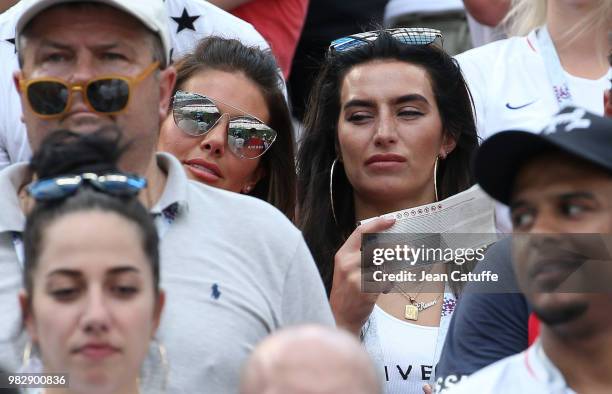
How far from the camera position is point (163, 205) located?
12.2ft

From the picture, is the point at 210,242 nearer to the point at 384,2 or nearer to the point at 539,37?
the point at 539,37

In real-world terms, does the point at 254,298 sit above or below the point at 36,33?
below

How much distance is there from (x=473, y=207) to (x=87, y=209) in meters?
1.77

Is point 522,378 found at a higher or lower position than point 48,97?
lower

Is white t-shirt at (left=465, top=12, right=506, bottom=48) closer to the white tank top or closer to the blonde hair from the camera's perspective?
the blonde hair

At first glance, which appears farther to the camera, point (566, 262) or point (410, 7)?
point (410, 7)

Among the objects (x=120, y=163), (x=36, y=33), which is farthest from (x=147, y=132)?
(x=36, y=33)

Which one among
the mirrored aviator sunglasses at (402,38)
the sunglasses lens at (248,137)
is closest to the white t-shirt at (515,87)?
the mirrored aviator sunglasses at (402,38)

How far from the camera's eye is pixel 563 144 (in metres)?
3.02

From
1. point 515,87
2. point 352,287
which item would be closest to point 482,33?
point 515,87

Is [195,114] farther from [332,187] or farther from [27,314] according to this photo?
[27,314]

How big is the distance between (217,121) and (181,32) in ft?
2.84

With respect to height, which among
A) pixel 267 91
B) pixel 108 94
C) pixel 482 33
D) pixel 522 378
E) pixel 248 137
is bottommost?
pixel 522 378

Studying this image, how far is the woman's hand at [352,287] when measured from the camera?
439 centimetres
